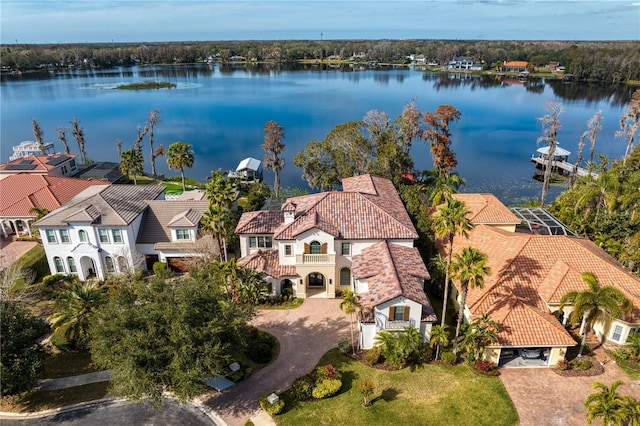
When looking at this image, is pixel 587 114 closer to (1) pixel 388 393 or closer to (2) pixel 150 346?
(1) pixel 388 393

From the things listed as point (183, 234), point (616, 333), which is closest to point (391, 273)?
point (616, 333)

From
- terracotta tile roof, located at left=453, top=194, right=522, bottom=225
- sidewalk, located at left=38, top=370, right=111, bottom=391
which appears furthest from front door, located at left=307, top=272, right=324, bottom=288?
sidewalk, located at left=38, top=370, right=111, bottom=391

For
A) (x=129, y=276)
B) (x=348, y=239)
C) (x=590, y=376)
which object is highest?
(x=348, y=239)

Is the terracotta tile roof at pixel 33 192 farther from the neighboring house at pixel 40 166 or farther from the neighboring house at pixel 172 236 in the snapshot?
the neighboring house at pixel 172 236

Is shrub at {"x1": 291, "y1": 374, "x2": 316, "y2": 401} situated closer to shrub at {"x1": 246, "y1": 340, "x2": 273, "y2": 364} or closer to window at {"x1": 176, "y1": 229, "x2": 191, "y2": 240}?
shrub at {"x1": 246, "y1": 340, "x2": 273, "y2": 364}

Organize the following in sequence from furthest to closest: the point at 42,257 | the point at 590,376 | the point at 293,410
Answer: the point at 42,257
the point at 590,376
the point at 293,410

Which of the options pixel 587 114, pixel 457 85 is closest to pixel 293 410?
pixel 587 114
